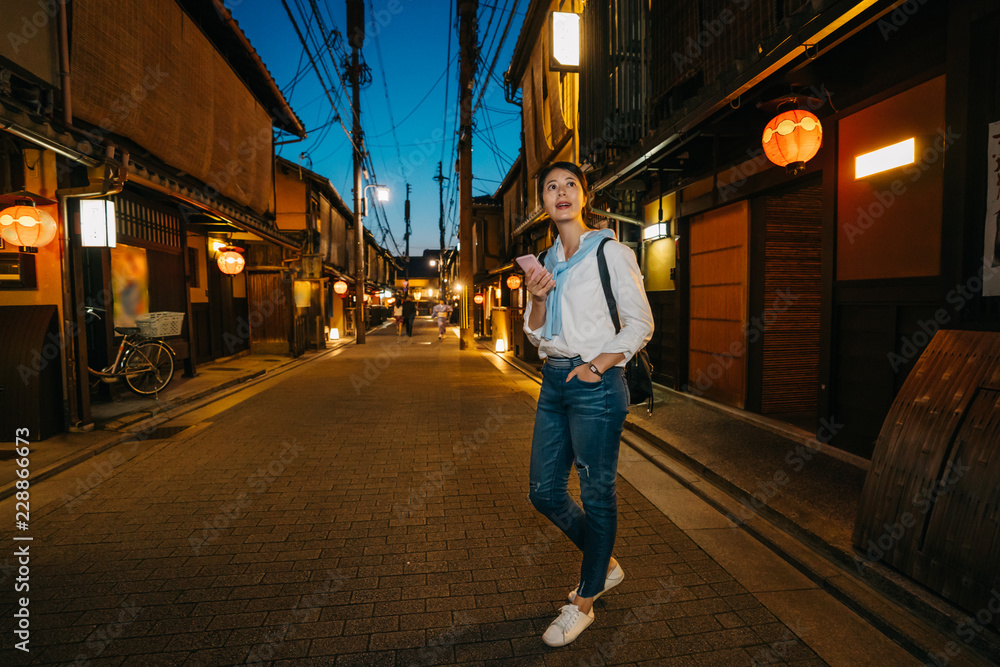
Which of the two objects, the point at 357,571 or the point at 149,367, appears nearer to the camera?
the point at 357,571

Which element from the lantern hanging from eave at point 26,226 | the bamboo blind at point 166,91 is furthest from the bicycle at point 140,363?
the bamboo blind at point 166,91

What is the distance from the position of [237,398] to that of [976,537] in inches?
408

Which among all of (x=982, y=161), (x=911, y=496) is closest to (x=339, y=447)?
(x=911, y=496)

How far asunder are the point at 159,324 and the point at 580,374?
961 cm

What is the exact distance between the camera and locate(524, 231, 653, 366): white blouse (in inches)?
89.0

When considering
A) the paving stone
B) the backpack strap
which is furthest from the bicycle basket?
the backpack strap

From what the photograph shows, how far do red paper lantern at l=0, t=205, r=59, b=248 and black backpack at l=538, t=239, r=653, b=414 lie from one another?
6696mm

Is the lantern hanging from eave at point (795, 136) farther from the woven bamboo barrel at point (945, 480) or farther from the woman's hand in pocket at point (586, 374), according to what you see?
the woman's hand in pocket at point (586, 374)

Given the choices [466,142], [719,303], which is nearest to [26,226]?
[719,303]

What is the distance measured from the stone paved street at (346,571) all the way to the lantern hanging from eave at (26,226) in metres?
2.91

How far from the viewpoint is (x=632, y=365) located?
18.3ft

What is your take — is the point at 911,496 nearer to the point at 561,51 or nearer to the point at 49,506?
the point at 49,506

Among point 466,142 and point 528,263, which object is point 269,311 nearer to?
point 466,142

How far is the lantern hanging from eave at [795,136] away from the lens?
202 inches
